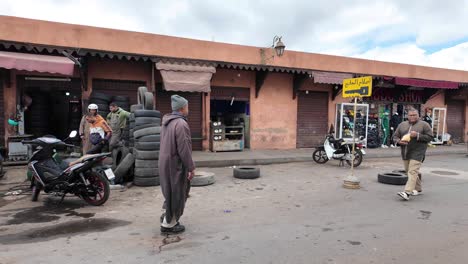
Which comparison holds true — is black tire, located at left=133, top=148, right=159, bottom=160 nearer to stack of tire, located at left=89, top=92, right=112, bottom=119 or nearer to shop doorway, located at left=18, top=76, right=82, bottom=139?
stack of tire, located at left=89, top=92, right=112, bottom=119

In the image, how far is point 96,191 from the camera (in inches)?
233

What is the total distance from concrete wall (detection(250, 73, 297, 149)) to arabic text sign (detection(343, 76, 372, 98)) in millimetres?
6087

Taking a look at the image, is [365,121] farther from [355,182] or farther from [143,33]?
[143,33]

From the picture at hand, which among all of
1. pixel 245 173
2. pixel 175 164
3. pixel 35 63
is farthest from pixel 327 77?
pixel 175 164

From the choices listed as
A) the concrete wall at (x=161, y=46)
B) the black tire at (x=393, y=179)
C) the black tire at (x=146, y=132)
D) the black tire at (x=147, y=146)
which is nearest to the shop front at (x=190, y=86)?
the concrete wall at (x=161, y=46)

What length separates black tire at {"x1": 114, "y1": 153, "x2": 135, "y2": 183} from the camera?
754 centimetres

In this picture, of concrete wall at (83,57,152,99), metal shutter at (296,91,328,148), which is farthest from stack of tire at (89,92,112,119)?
metal shutter at (296,91,328,148)

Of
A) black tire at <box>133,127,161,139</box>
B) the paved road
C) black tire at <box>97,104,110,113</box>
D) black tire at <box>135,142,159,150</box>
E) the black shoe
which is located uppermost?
black tire at <box>97,104,110,113</box>

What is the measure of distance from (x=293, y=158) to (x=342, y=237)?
26.5ft

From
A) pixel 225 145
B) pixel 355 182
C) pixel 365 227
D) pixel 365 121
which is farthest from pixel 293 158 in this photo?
pixel 365 227

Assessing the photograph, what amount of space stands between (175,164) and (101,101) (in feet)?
24.6

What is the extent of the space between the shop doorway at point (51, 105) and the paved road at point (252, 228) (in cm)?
567

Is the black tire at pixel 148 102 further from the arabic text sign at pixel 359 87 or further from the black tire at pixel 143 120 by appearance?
the arabic text sign at pixel 359 87

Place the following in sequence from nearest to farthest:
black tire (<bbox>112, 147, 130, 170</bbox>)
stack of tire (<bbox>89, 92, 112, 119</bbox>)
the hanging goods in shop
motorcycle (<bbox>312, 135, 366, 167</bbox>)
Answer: the hanging goods in shop → black tire (<bbox>112, 147, 130, 170</bbox>) → stack of tire (<bbox>89, 92, 112, 119</bbox>) → motorcycle (<bbox>312, 135, 366, 167</bbox>)
